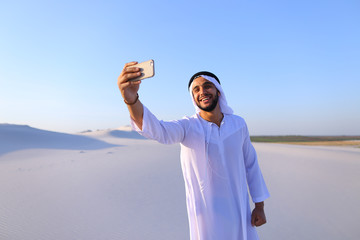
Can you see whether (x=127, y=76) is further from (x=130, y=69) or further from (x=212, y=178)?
(x=212, y=178)

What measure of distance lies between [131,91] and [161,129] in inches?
14.8

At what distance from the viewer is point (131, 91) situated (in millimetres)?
1434

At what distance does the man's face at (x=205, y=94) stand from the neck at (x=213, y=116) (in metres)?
0.07

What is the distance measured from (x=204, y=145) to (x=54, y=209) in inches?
144

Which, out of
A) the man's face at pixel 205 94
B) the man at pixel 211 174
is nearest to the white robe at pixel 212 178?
the man at pixel 211 174

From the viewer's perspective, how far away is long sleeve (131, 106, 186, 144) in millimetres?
1515

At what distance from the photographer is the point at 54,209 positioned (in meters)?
3.96

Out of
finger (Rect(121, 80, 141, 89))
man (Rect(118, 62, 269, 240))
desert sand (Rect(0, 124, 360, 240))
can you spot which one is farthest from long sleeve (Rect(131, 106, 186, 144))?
desert sand (Rect(0, 124, 360, 240))

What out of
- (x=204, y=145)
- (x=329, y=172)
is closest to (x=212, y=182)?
(x=204, y=145)

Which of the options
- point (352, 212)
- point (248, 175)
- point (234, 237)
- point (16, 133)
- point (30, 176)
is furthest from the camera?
point (16, 133)

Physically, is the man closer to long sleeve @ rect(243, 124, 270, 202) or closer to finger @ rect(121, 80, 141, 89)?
long sleeve @ rect(243, 124, 270, 202)

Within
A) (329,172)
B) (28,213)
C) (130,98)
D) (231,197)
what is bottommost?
(329,172)

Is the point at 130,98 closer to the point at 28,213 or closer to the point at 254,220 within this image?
the point at 254,220

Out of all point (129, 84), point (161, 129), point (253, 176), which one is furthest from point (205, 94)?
point (253, 176)
